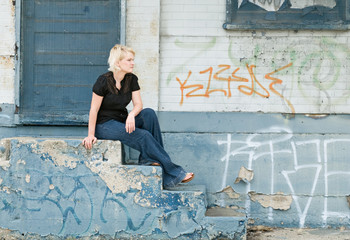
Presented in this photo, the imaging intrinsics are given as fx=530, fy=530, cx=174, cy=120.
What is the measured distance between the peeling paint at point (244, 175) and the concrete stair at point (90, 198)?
2.97 ft

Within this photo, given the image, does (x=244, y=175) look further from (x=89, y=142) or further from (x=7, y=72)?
(x=7, y=72)

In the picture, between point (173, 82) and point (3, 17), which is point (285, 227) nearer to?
point (173, 82)

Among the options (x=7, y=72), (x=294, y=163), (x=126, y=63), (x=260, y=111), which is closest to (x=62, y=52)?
(x=7, y=72)

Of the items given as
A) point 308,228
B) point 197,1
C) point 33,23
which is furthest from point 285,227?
point 33,23

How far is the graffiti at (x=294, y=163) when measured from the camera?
6.51 meters

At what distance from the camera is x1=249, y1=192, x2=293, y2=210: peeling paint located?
6516mm

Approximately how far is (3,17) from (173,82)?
91.0 inches

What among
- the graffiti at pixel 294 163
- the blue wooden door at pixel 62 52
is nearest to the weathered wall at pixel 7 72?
the blue wooden door at pixel 62 52

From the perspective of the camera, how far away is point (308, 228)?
6.49 meters

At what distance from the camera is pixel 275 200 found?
6527 millimetres

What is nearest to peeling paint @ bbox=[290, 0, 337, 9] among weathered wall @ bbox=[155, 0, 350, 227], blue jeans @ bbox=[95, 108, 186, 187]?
weathered wall @ bbox=[155, 0, 350, 227]

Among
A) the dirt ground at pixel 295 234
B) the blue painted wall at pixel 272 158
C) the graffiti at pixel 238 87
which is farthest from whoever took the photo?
the graffiti at pixel 238 87

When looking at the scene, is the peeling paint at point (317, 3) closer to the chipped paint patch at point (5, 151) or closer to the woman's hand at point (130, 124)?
the woman's hand at point (130, 124)

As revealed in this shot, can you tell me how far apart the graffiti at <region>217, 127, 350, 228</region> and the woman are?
1080 millimetres
